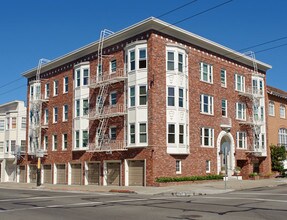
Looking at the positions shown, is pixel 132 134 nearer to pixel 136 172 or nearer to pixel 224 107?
pixel 136 172

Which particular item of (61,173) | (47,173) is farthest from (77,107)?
(47,173)

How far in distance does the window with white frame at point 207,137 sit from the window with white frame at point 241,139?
4.51 m

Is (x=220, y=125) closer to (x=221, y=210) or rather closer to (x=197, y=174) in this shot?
(x=197, y=174)

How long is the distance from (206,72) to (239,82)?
5.98 meters

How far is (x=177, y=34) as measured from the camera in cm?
3441

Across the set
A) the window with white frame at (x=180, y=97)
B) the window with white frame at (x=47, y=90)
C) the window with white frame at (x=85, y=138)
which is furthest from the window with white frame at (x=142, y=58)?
the window with white frame at (x=47, y=90)

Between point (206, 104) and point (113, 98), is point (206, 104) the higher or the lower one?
the lower one

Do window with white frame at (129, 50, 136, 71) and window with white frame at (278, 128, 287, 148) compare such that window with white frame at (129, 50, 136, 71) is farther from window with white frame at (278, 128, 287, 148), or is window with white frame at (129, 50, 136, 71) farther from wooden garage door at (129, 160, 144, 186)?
window with white frame at (278, 128, 287, 148)

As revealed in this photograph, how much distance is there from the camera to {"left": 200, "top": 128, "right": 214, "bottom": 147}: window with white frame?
119 ft

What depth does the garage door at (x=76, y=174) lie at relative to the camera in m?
39.4

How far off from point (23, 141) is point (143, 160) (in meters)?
27.0

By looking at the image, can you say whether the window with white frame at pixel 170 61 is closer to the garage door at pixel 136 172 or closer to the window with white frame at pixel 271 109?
the garage door at pixel 136 172

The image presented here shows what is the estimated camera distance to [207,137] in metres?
36.8

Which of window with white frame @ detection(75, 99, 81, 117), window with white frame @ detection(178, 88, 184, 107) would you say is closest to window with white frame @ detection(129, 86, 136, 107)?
window with white frame @ detection(178, 88, 184, 107)
